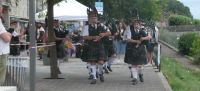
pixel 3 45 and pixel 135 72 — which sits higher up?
pixel 3 45

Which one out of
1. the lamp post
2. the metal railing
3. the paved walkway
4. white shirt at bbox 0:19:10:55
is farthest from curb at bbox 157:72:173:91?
white shirt at bbox 0:19:10:55

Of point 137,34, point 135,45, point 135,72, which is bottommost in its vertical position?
point 135,72

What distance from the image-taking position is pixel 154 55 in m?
22.4

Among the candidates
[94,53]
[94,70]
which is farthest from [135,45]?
[94,70]

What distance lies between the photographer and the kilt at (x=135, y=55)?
16.1m

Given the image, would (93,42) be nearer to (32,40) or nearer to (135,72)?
(135,72)

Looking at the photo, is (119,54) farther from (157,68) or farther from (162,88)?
(162,88)

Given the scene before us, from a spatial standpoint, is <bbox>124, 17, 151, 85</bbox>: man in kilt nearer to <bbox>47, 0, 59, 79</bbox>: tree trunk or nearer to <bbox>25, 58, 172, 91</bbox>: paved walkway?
<bbox>25, 58, 172, 91</bbox>: paved walkway

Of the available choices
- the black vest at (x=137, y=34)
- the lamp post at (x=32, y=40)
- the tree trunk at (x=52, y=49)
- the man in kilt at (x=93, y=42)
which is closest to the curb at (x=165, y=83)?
the black vest at (x=137, y=34)

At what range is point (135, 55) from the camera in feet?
52.7

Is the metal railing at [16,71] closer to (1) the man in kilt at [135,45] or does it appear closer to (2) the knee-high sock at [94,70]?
(2) the knee-high sock at [94,70]

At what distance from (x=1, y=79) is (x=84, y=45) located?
250 inches

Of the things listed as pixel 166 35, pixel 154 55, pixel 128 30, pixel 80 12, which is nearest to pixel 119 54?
pixel 80 12

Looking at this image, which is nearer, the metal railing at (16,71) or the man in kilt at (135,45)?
the metal railing at (16,71)
